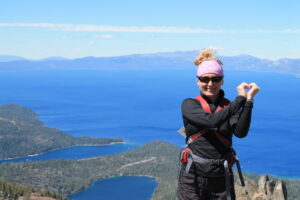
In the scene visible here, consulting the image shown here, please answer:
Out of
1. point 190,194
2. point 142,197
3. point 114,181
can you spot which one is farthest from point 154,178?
point 190,194

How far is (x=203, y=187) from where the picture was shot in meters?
5.97

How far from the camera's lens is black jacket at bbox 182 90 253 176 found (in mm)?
5422

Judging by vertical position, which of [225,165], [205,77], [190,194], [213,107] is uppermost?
[205,77]

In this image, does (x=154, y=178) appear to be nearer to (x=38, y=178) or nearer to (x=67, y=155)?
(x=38, y=178)

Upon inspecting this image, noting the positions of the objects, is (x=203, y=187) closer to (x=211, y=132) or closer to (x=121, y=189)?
(x=211, y=132)

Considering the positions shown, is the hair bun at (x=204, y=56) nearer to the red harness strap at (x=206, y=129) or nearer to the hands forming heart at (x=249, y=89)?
the red harness strap at (x=206, y=129)

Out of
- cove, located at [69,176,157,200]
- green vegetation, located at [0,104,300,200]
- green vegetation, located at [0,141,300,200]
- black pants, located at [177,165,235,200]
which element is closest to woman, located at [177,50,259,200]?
black pants, located at [177,165,235,200]

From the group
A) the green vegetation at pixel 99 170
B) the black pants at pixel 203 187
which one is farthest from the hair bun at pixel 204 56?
the green vegetation at pixel 99 170

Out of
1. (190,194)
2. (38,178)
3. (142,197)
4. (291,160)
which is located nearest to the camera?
(190,194)

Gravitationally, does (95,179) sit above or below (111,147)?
below

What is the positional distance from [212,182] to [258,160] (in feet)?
495

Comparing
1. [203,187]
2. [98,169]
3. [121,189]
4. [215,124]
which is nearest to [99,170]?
[98,169]

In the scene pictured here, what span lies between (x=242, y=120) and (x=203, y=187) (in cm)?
136

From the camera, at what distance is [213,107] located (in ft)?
19.4
